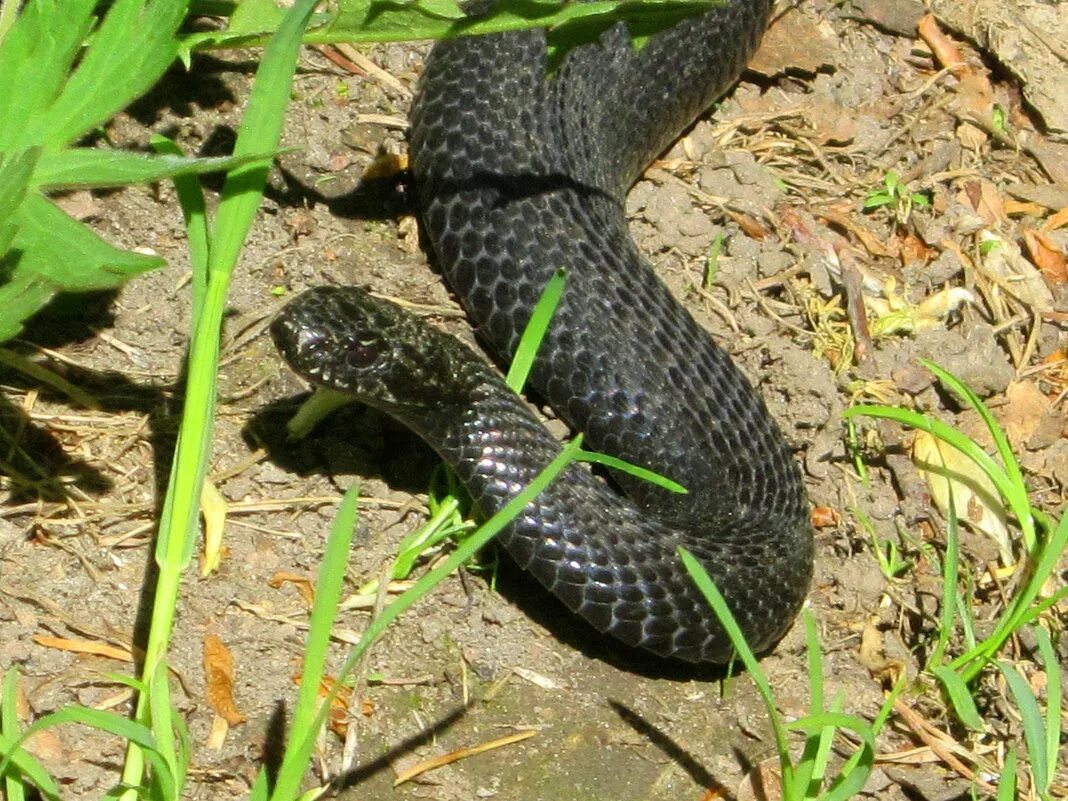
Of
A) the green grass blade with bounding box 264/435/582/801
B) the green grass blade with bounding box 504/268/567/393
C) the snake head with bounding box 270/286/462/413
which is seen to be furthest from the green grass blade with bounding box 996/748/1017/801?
the snake head with bounding box 270/286/462/413

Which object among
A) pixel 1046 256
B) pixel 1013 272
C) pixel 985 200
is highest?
pixel 985 200

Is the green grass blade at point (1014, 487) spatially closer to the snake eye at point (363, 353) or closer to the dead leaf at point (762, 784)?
the dead leaf at point (762, 784)

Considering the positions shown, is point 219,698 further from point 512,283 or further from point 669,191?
point 669,191

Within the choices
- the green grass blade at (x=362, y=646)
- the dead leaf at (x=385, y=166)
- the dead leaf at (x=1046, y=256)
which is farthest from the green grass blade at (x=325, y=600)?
the dead leaf at (x=1046, y=256)

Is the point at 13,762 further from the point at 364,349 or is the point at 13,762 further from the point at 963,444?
the point at 963,444

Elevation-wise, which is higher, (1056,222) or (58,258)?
(1056,222)

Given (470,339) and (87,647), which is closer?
(87,647)

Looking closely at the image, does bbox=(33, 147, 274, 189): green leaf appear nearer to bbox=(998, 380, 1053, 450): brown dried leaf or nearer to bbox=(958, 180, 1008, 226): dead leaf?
bbox=(998, 380, 1053, 450): brown dried leaf

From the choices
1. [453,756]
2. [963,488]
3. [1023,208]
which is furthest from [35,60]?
[1023,208]
